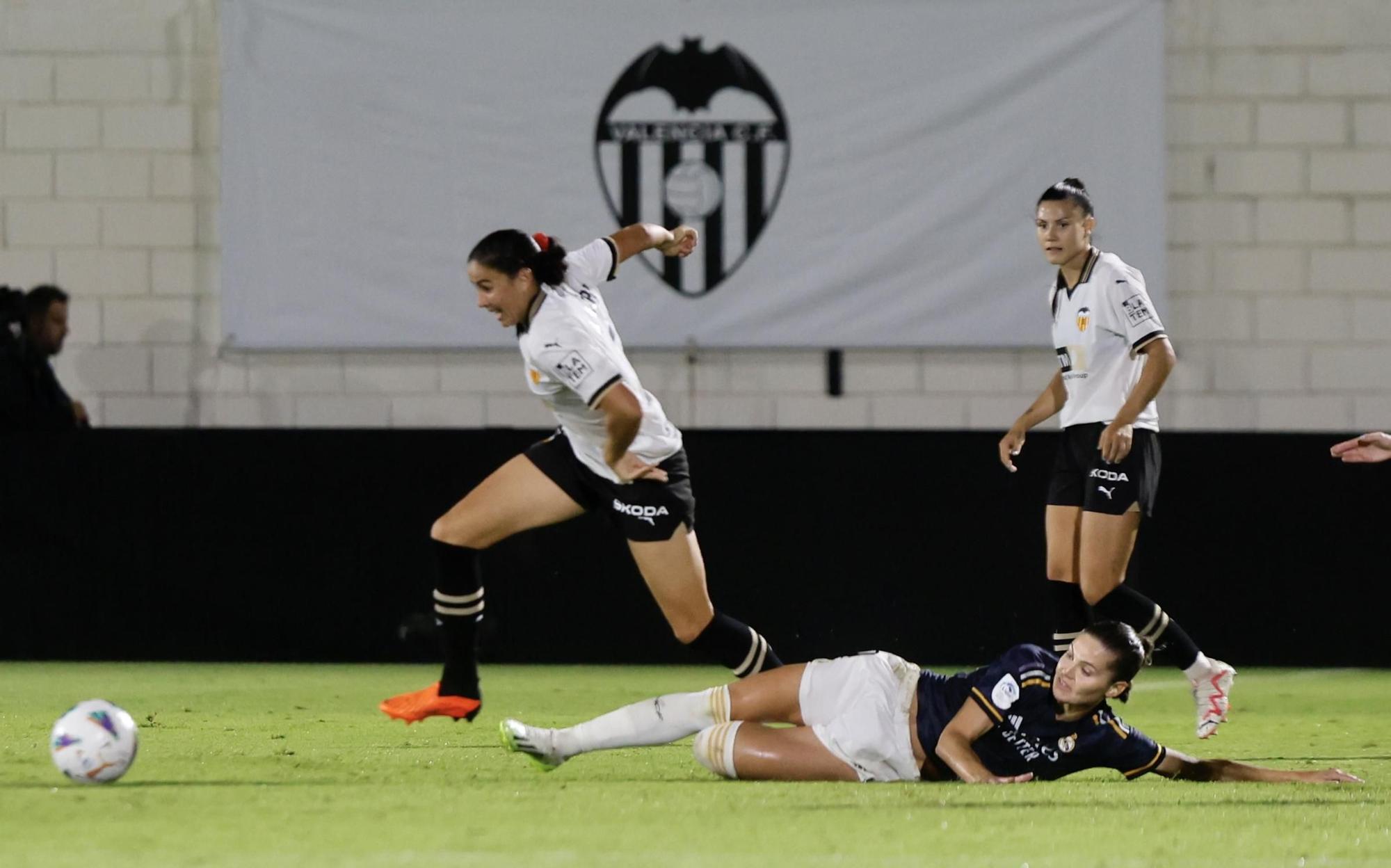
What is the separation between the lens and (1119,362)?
6078mm

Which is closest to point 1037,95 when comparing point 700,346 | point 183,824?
point 700,346

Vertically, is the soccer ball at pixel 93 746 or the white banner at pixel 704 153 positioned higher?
the white banner at pixel 704 153

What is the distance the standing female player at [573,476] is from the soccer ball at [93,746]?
37.7 inches

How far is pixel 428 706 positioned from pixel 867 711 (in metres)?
1.44

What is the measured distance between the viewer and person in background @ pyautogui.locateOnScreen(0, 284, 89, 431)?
9.33 m

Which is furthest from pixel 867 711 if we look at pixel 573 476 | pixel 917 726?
pixel 573 476

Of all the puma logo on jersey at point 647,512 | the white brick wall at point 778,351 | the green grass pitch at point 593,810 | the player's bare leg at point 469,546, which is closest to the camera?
the green grass pitch at point 593,810

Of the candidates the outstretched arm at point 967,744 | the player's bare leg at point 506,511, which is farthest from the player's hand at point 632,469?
the outstretched arm at point 967,744

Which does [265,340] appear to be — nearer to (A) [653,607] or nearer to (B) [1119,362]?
(A) [653,607]

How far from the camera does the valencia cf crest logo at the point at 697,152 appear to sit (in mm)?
9930

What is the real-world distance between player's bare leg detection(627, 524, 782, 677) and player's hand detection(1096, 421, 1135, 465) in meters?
1.24

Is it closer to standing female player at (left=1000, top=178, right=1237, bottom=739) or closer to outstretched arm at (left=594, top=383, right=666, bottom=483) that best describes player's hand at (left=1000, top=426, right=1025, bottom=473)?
standing female player at (left=1000, top=178, right=1237, bottom=739)

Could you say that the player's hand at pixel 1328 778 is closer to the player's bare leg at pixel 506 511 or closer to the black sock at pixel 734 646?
the black sock at pixel 734 646

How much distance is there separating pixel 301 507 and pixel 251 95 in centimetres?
241
